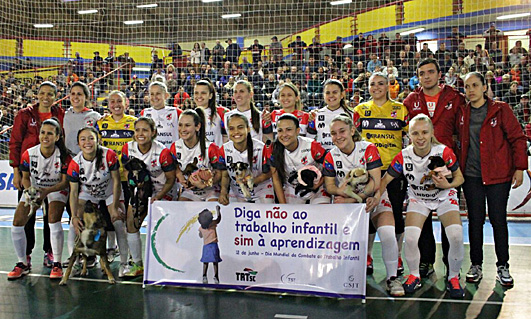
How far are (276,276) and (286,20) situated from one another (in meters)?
16.3

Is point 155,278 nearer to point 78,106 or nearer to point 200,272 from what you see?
point 200,272

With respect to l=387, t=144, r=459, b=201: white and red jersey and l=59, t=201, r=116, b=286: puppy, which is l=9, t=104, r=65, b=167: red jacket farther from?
l=387, t=144, r=459, b=201: white and red jersey

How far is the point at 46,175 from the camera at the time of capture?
5000mm

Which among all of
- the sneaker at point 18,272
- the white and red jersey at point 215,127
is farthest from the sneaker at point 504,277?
the sneaker at point 18,272

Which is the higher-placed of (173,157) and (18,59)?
(18,59)

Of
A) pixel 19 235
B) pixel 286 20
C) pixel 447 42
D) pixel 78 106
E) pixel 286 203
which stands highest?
pixel 286 20

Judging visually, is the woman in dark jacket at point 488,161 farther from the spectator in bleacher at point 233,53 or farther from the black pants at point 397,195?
the spectator in bleacher at point 233,53

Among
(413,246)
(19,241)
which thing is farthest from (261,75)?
(413,246)

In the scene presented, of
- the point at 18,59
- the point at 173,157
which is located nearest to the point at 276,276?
the point at 173,157

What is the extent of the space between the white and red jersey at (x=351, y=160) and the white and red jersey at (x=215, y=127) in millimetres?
1582

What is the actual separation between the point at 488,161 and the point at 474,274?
3.51ft

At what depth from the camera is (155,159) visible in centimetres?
474

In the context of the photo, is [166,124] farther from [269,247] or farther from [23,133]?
[269,247]

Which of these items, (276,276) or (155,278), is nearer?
(276,276)
